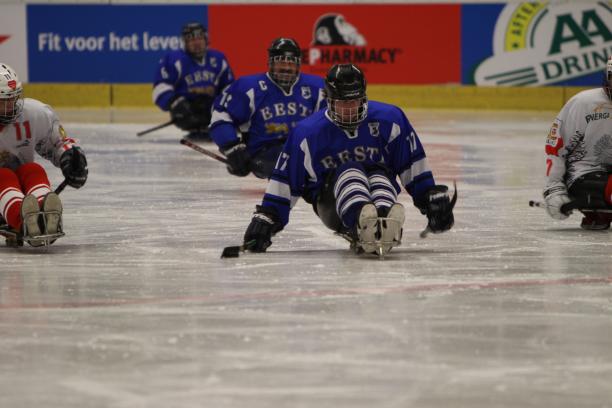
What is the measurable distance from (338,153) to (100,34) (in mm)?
9743

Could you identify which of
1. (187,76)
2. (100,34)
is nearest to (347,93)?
(187,76)

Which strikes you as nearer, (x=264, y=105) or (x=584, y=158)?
(x=584, y=158)

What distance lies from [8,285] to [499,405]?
7.71 feet

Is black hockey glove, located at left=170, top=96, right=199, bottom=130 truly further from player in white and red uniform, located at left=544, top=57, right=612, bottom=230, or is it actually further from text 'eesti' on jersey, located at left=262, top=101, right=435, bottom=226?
text 'eesti' on jersey, located at left=262, top=101, right=435, bottom=226

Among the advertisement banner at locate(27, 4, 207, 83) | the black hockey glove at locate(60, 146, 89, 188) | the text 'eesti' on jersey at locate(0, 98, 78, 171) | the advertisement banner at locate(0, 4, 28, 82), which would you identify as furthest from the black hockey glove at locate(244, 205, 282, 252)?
the advertisement banner at locate(0, 4, 28, 82)

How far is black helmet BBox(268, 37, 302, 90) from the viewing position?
7734 mm

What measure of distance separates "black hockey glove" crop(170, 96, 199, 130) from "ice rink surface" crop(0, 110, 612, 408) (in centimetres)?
413

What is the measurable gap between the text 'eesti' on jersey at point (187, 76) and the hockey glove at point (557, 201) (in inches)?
230

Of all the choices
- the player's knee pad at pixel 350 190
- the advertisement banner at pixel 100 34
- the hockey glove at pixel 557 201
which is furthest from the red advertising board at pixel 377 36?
the player's knee pad at pixel 350 190

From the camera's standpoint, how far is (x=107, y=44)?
587 inches

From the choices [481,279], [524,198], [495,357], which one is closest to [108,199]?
[524,198]

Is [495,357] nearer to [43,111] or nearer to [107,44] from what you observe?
[43,111]

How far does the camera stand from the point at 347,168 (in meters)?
5.50

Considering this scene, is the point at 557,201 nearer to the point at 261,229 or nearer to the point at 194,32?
the point at 261,229
